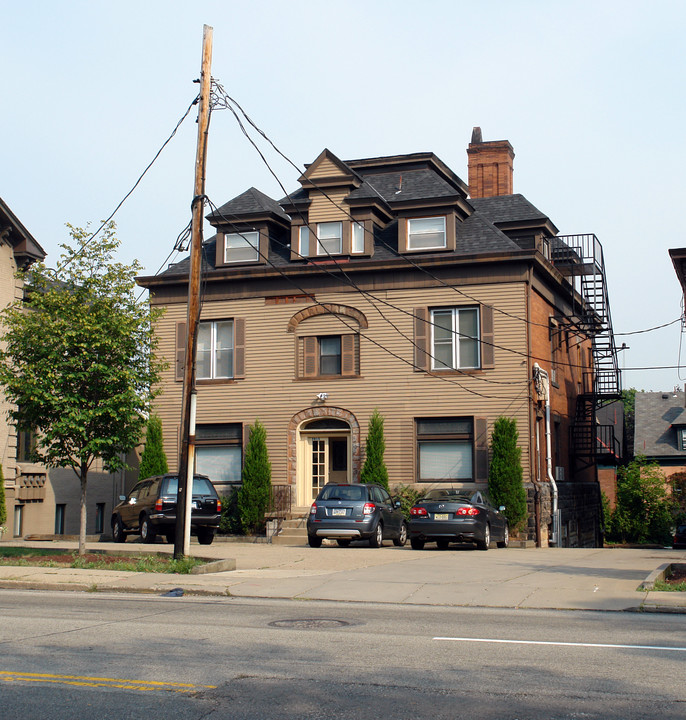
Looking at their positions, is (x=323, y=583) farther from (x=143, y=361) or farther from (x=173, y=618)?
(x=143, y=361)

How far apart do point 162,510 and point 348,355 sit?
8885mm

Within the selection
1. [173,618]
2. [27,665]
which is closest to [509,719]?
[27,665]

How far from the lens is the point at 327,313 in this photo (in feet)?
99.6

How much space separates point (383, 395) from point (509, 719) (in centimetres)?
2334

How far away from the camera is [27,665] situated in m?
7.83

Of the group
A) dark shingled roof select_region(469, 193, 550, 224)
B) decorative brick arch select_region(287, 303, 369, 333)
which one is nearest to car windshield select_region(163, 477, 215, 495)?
decorative brick arch select_region(287, 303, 369, 333)

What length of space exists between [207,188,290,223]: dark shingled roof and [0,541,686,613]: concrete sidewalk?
570 inches

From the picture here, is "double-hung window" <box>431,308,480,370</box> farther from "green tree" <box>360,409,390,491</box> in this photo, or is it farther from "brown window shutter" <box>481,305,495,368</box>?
"green tree" <box>360,409,390,491</box>

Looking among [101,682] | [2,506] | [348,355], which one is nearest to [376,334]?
[348,355]

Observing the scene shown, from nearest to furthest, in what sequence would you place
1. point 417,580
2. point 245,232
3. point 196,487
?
point 417,580, point 196,487, point 245,232

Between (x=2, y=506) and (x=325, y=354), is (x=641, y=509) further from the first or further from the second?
(x=2, y=506)

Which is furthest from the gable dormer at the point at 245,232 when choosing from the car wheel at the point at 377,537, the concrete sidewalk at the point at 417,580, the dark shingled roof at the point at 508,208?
the concrete sidewalk at the point at 417,580

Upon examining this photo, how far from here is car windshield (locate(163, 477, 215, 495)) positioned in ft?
79.3

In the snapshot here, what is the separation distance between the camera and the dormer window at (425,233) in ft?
97.7
